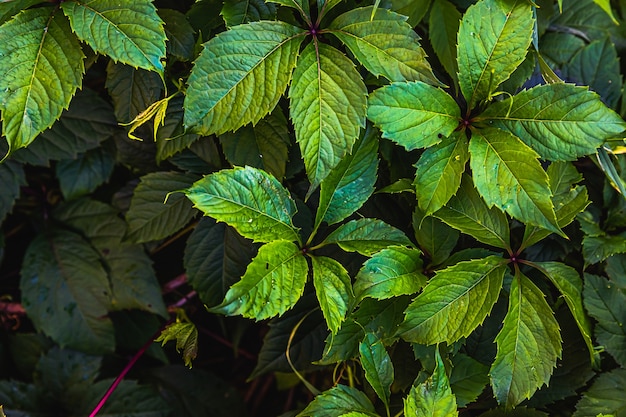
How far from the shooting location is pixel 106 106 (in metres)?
1.18

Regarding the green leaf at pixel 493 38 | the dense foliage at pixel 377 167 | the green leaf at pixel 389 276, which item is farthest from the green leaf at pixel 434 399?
the green leaf at pixel 493 38

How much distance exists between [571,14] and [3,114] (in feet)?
3.72

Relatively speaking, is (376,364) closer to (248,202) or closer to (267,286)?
(267,286)

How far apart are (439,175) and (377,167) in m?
0.11

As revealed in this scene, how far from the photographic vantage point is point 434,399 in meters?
0.79

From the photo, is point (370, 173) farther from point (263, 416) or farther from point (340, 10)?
point (263, 416)

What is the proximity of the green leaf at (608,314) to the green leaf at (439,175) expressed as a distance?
345mm

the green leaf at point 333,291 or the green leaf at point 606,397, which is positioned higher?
the green leaf at point 333,291

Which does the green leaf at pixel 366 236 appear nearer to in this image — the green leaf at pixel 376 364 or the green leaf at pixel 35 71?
the green leaf at pixel 376 364

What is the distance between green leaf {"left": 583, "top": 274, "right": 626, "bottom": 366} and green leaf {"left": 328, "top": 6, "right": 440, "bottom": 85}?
471 millimetres

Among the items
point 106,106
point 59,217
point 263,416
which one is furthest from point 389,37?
point 263,416

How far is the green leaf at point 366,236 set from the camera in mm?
874

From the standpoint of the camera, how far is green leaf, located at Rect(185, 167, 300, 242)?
807 mm

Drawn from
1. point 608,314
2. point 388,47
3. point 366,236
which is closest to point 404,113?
point 388,47
